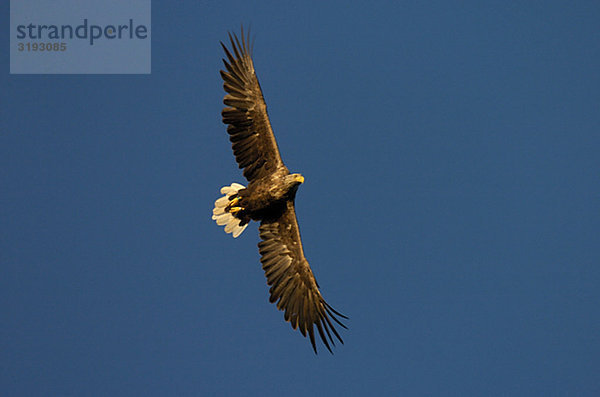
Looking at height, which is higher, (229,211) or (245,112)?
(245,112)

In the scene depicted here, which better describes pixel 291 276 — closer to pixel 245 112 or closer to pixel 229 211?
pixel 229 211

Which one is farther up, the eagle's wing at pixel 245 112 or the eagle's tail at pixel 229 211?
the eagle's wing at pixel 245 112

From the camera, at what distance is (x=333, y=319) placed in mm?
14305

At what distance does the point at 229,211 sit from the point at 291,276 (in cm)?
133

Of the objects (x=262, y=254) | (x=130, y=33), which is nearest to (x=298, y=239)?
(x=262, y=254)

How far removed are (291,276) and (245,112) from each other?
2.51 meters

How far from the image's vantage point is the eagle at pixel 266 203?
14.0 meters

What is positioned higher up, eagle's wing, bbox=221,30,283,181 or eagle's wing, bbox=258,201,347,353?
eagle's wing, bbox=221,30,283,181

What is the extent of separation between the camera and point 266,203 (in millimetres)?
14078

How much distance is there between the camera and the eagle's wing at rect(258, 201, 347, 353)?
14.4 meters

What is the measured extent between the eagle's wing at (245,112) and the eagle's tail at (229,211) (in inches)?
20.5

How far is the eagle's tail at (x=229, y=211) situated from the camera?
47.4 ft

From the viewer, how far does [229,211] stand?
14539mm

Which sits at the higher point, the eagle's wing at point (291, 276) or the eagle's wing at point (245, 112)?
the eagle's wing at point (245, 112)
